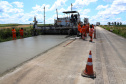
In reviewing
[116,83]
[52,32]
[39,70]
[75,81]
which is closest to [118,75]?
[116,83]

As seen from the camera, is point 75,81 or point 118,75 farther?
point 118,75

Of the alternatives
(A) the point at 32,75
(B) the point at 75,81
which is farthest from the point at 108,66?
(A) the point at 32,75

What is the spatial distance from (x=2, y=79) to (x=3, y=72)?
2.16ft

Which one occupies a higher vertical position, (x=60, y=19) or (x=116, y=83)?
(x=60, y=19)

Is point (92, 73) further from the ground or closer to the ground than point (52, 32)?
closer to the ground

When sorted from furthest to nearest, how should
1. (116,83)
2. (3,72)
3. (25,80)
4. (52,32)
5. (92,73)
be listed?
(52,32)
(3,72)
(92,73)
(25,80)
(116,83)

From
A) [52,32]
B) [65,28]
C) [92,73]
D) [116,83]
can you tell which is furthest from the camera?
[52,32]

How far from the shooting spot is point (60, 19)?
2044cm

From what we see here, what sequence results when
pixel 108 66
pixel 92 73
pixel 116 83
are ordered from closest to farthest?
pixel 116 83 → pixel 92 73 → pixel 108 66

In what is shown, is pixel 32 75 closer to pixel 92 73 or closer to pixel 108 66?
pixel 92 73

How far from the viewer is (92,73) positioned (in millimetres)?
4211

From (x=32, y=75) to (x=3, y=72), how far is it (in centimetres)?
116

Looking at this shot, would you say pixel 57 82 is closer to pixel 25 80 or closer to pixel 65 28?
pixel 25 80

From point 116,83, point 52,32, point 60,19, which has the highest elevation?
point 60,19
